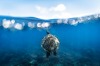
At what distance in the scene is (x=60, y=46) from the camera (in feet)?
86.0

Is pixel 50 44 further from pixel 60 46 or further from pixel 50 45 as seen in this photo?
pixel 60 46

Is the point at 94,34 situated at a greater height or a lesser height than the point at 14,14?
lesser

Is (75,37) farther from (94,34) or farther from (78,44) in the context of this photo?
(94,34)

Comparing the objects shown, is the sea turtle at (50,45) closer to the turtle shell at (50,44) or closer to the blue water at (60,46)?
the turtle shell at (50,44)

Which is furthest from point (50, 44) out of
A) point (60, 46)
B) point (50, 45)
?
point (60, 46)

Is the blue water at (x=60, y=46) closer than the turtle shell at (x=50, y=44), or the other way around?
the turtle shell at (x=50, y=44)

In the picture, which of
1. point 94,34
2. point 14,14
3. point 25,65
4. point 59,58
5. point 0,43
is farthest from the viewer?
point 94,34

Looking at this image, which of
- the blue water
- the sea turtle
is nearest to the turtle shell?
the sea turtle

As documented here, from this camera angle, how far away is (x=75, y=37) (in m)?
34.3

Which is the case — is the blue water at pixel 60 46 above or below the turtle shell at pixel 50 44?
below

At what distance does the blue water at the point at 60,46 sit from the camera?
17938 millimetres

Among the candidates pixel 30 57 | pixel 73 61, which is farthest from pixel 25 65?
pixel 73 61

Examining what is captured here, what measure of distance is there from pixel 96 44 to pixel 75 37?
3.88m

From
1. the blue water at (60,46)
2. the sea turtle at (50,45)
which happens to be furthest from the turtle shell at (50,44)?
the blue water at (60,46)
